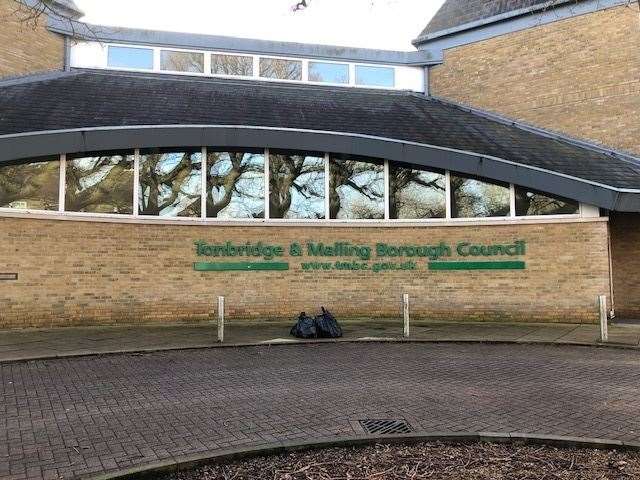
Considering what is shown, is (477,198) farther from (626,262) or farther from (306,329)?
(306,329)

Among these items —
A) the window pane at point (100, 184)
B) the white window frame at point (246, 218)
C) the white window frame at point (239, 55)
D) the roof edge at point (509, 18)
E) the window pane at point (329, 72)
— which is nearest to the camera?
the window pane at point (100, 184)

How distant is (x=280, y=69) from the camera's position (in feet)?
62.0

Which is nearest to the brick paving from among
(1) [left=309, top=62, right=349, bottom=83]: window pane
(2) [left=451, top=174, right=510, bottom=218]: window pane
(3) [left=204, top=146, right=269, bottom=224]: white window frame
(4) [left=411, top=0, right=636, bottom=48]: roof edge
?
(3) [left=204, top=146, right=269, bottom=224]: white window frame

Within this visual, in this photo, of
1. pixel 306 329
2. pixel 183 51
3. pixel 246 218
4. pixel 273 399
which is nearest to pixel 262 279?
pixel 246 218

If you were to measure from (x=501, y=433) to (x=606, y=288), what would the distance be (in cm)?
980

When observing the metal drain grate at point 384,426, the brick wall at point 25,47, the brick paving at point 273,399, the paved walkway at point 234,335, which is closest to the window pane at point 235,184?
the paved walkway at point 234,335

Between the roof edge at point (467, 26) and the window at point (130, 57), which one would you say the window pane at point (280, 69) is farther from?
the roof edge at point (467, 26)

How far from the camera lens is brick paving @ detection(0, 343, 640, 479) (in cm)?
467

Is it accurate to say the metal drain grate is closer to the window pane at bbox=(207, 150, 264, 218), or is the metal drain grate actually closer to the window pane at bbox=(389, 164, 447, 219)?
the window pane at bbox=(207, 150, 264, 218)

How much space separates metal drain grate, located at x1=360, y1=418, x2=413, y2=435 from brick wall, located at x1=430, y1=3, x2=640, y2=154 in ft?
45.6

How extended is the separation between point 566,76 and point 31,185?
1541 centimetres

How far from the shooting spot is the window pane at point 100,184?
12.7m

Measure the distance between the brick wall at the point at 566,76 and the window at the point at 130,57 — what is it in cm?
1031

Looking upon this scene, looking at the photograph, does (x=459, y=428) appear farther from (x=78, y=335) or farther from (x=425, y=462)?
(x=78, y=335)
